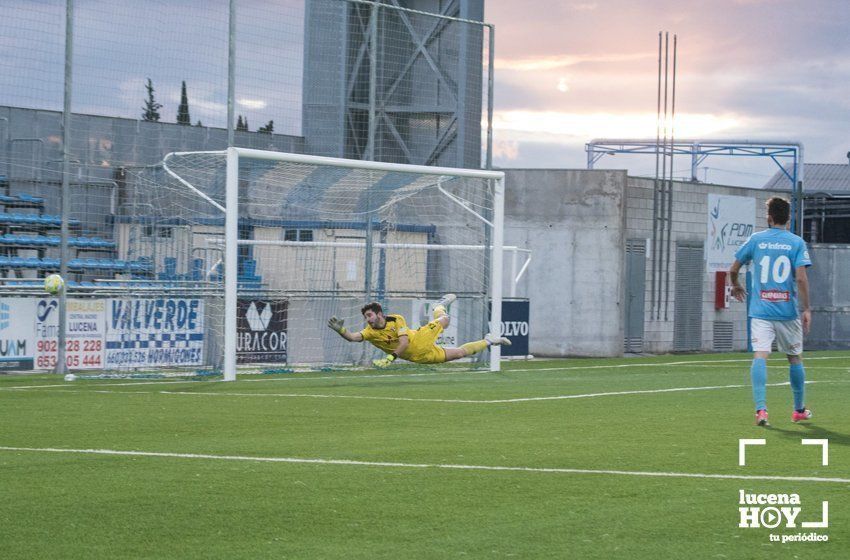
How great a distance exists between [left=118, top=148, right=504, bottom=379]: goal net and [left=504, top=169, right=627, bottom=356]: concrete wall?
17.2 ft

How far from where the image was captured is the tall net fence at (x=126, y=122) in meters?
22.0

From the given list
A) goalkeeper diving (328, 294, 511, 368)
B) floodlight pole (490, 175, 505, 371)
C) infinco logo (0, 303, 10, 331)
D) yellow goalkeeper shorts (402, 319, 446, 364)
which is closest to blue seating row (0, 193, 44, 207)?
infinco logo (0, 303, 10, 331)

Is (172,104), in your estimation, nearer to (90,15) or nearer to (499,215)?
(90,15)

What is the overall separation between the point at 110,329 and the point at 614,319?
14754 mm

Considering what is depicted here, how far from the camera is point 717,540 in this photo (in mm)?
6746

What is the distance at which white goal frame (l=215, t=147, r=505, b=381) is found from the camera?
20188 millimetres

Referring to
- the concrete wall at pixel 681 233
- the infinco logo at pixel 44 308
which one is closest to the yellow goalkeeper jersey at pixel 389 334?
the infinco logo at pixel 44 308

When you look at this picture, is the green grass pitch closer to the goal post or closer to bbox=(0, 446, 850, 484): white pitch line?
bbox=(0, 446, 850, 484): white pitch line

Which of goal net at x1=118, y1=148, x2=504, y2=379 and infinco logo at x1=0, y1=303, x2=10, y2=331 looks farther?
goal net at x1=118, y1=148, x2=504, y2=379

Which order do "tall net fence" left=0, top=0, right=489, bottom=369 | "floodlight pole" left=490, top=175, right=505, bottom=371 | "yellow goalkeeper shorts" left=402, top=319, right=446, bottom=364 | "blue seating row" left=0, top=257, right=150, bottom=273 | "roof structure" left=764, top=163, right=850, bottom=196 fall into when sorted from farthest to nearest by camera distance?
1. "roof structure" left=764, top=163, right=850, bottom=196
2. "floodlight pole" left=490, top=175, right=505, bottom=371
3. "blue seating row" left=0, top=257, right=150, bottom=273
4. "tall net fence" left=0, top=0, right=489, bottom=369
5. "yellow goalkeeper shorts" left=402, top=319, right=446, bottom=364

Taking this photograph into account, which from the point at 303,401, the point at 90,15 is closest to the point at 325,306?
the point at 90,15

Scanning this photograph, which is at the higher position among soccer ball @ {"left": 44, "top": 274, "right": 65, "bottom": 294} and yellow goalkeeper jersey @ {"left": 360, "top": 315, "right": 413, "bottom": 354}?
soccer ball @ {"left": 44, "top": 274, "right": 65, "bottom": 294}

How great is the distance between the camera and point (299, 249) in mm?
25234

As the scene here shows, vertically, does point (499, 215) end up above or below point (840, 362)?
above
